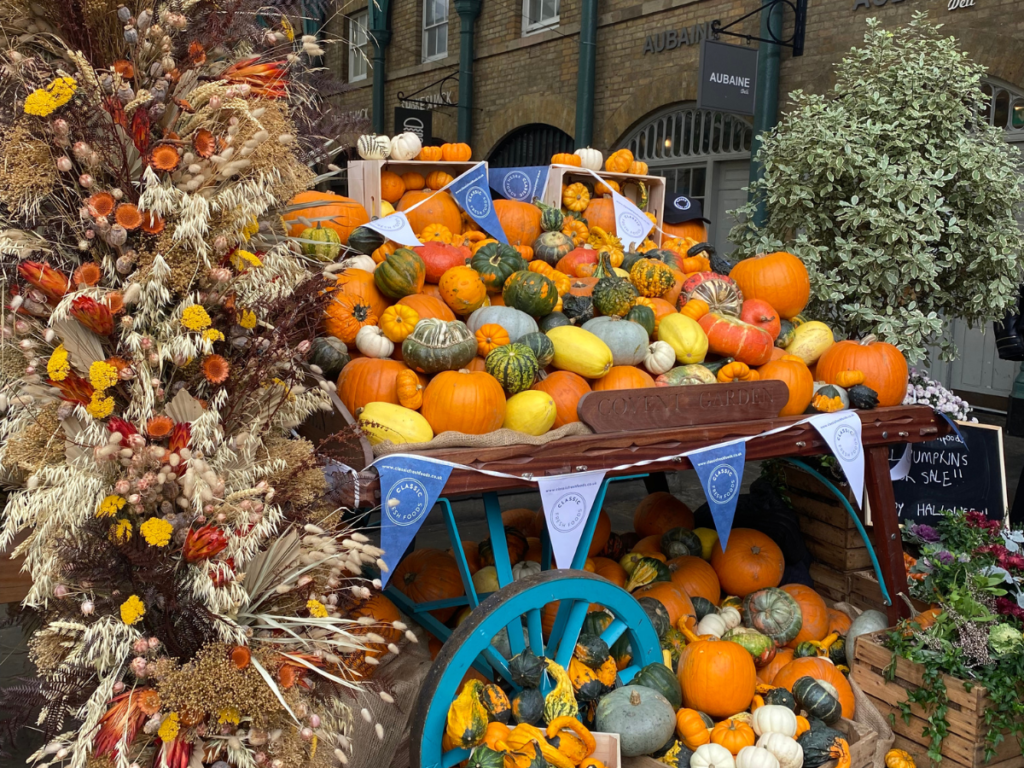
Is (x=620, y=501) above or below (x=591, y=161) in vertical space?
below

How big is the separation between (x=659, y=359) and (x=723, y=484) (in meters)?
0.57

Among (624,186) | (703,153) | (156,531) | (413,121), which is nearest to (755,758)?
(156,531)

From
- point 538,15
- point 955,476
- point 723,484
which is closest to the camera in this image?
point 723,484

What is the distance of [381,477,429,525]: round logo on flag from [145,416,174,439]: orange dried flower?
30.0 inches

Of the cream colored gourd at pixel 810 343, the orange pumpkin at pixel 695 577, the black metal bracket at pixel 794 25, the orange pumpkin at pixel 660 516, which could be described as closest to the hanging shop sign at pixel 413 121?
the black metal bracket at pixel 794 25

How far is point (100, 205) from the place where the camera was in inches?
67.2

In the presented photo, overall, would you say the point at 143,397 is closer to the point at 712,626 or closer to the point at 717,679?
the point at 717,679

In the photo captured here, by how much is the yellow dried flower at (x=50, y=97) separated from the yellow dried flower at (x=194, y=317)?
1.48 feet

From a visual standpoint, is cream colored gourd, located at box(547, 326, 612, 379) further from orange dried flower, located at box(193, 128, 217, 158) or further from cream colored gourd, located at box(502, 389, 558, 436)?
orange dried flower, located at box(193, 128, 217, 158)

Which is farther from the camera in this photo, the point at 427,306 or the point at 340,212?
the point at 340,212

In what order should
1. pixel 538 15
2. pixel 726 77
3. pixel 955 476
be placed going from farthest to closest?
pixel 538 15 → pixel 726 77 → pixel 955 476

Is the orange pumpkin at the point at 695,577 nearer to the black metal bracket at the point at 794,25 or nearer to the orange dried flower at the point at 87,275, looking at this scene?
the orange dried flower at the point at 87,275

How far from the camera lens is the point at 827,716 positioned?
297 centimetres

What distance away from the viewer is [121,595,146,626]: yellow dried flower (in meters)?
1.65
